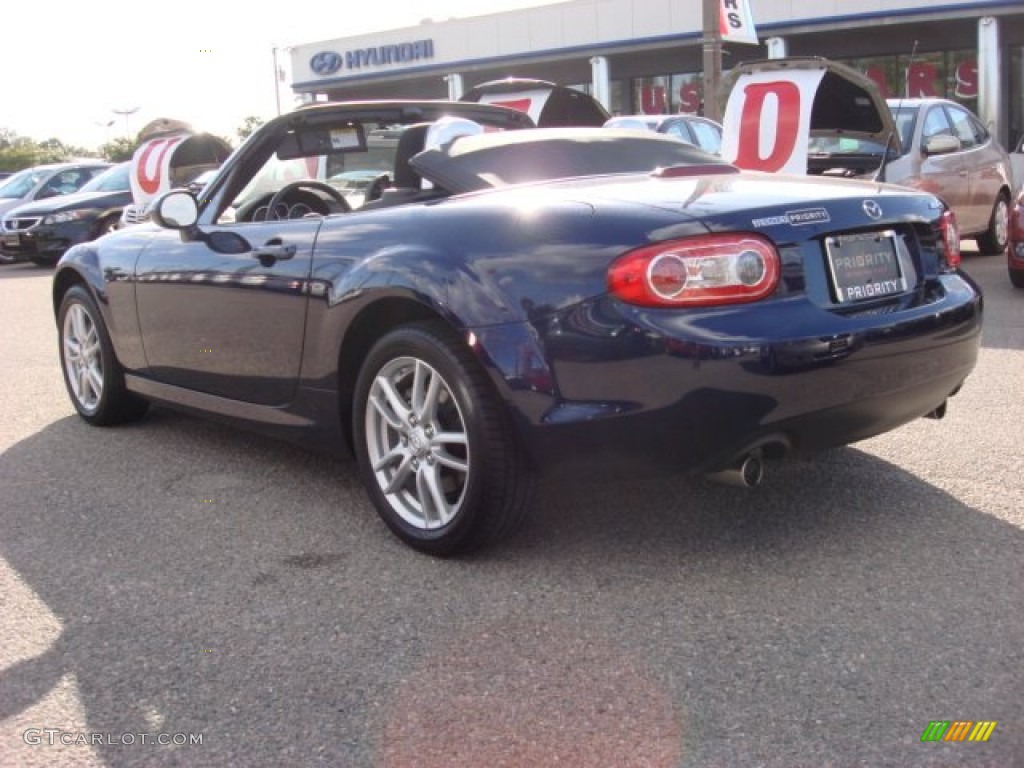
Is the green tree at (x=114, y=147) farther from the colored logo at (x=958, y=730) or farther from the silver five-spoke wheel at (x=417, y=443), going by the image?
the colored logo at (x=958, y=730)

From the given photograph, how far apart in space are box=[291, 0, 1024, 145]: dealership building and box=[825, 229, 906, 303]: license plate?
24516 mm

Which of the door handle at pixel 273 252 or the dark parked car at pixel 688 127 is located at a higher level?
the dark parked car at pixel 688 127

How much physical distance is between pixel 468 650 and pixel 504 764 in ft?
1.87

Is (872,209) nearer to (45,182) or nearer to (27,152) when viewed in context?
(45,182)

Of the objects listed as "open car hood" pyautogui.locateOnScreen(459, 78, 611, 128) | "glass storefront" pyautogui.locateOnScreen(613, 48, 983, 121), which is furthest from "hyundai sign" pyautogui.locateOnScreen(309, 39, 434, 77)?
"open car hood" pyautogui.locateOnScreen(459, 78, 611, 128)

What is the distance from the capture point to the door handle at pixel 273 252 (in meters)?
4.03

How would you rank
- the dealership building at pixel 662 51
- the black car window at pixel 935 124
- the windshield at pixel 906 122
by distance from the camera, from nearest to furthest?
the windshield at pixel 906 122 → the black car window at pixel 935 124 → the dealership building at pixel 662 51

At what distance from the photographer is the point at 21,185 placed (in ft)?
62.2

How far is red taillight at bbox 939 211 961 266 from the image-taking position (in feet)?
12.7

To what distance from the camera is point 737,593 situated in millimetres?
3232

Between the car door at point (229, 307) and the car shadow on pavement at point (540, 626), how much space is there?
49cm

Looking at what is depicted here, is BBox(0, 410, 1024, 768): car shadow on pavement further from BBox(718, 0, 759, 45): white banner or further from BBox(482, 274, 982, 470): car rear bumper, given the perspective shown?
BBox(718, 0, 759, 45): white banner

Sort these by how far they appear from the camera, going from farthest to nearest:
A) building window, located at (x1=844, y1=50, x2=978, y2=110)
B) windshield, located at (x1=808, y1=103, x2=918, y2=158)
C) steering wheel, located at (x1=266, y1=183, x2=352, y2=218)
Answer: building window, located at (x1=844, y1=50, x2=978, y2=110) < windshield, located at (x1=808, y1=103, x2=918, y2=158) < steering wheel, located at (x1=266, y1=183, x2=352, y2=218)

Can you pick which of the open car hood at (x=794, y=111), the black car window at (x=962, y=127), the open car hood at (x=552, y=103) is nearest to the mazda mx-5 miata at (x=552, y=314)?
the open car hood at (x=552, y=103)
